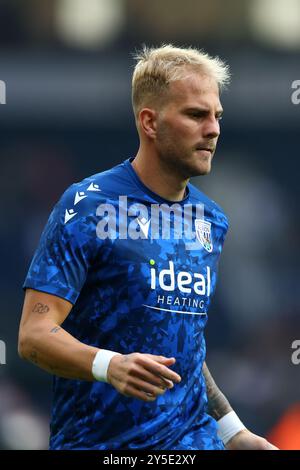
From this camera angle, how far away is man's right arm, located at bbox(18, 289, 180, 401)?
5273 millimetres

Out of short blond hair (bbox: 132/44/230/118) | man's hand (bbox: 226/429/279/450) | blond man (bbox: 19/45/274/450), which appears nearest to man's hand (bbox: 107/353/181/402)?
blond man (bbox: 19/45/274/450)

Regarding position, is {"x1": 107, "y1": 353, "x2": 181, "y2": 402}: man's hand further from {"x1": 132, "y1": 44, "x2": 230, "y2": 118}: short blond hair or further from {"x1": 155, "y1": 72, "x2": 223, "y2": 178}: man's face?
{"x1": 132, "y1": 44, "x2": 230, "y2": 118}: short blond hair

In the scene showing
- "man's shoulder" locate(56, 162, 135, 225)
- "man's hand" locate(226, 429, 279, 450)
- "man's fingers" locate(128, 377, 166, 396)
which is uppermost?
"man's shoulder" locate(56, 162, 135, 225)

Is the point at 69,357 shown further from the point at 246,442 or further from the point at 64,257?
the point at 246,442

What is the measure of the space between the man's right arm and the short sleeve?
5 cm

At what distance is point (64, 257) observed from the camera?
5.93 metres

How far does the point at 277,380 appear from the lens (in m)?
16.1

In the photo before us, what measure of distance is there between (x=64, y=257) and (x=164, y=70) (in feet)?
4.03

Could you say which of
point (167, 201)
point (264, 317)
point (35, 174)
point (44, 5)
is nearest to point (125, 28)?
point (44, 5)

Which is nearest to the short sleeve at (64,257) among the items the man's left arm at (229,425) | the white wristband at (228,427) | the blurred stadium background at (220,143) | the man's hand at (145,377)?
the man's hand at (145,377)

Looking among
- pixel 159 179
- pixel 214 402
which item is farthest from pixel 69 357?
pixel 214 402

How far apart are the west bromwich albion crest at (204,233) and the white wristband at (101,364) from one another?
3.99 feet
